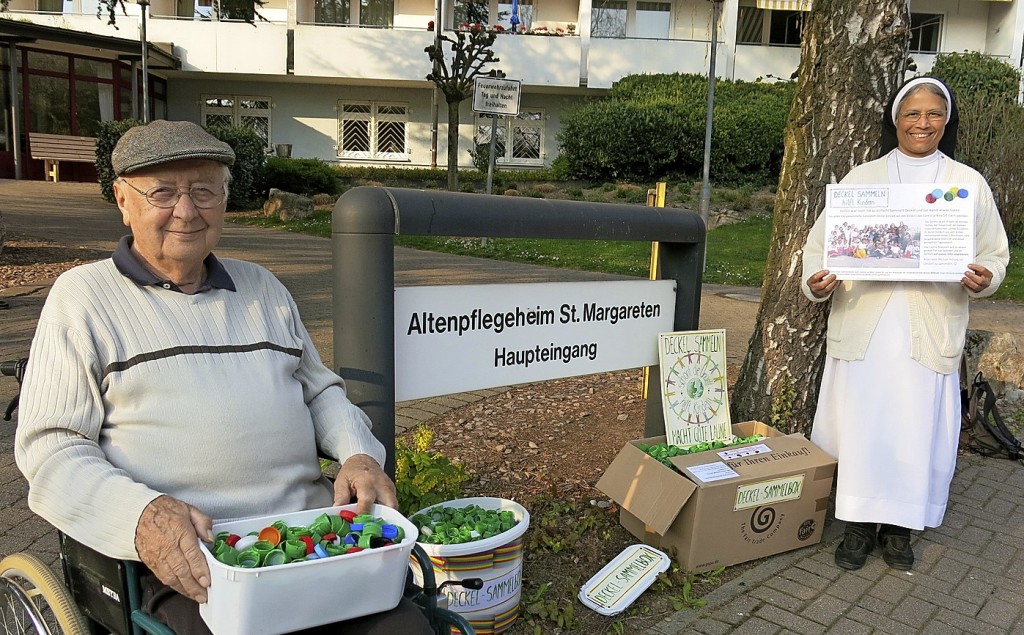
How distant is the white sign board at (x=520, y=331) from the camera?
111 inches

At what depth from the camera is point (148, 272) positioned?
2074 millimetres

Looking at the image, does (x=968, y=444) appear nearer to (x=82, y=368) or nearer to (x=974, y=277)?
(x=974, y=277)

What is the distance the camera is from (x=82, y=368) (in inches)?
73.9

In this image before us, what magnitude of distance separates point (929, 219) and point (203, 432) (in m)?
2.78

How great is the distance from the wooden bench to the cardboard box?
22162 millimetres

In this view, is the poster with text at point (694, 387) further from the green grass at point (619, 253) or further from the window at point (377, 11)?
the window at point (377, 11)

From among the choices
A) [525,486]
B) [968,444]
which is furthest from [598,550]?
[968,444]

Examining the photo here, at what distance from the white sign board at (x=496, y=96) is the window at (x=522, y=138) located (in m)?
14.5

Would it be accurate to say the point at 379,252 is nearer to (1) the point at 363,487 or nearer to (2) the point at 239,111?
(1) the point at 363,487

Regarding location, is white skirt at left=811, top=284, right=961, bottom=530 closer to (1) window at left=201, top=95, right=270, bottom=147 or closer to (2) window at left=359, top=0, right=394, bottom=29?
(1) window at left=201, top=95, right=270, bottom=147

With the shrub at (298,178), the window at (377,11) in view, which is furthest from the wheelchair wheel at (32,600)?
the window at (377,11)

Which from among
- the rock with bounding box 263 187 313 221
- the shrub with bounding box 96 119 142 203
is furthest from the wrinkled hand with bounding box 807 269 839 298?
the shrub with bounding box 96 119 142 203

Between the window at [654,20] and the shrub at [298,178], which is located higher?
the window at [654,20]

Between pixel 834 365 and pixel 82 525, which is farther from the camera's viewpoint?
pixel 834 365
